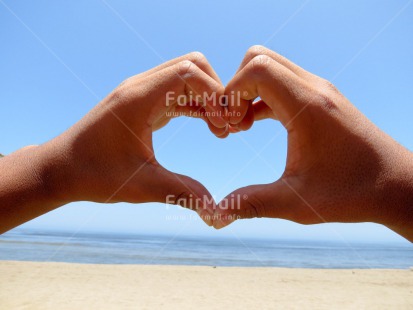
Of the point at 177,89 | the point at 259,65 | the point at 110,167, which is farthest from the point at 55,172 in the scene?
the point at 259,65

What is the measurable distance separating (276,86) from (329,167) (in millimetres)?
506

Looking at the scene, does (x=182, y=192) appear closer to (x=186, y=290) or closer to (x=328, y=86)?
(x=328, y=86)

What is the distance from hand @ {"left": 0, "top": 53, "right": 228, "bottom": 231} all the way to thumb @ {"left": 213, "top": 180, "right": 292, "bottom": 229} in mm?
77

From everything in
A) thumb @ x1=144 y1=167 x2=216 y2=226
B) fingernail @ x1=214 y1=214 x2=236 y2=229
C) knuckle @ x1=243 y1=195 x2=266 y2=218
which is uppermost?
thumb @ x1=144 y1=167 x2=216 y2=226

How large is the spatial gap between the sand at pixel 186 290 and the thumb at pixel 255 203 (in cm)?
699

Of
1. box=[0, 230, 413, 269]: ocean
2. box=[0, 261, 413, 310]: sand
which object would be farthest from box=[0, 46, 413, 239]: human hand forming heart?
box=[0, 230, 413, 269]: ocean

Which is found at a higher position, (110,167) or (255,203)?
(110,167)

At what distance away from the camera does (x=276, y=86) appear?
1870 mm

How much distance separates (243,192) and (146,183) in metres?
0.53

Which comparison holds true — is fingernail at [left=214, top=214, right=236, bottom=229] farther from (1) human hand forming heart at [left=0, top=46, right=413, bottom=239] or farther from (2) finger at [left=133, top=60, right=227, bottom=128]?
(2) finger at [left=133, top=60, right=227, bottom=128]

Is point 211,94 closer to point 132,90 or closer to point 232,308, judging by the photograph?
point 132,90

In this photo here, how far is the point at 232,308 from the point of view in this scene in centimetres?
826

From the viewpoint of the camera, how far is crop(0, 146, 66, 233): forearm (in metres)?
1.92

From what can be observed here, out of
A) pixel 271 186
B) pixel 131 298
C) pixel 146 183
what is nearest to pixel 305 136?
pixel 271 186
